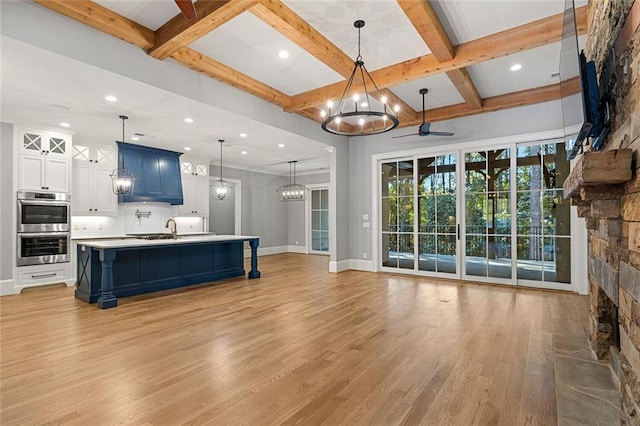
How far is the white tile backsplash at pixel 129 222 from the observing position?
679 cm

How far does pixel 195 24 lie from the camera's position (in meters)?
3.17

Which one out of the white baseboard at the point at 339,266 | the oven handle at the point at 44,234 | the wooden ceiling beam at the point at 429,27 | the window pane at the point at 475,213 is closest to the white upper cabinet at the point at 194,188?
the oven handle at the point at 44,234

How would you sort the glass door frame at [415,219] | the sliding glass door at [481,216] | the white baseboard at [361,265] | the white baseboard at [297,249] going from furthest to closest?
1. the white baseboard at [297,249]
2. the white baseboard at [361,265]
3. the glass door frame at [415,219]
4. the sliding glass door at [481,216]

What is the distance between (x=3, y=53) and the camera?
10.4 feet

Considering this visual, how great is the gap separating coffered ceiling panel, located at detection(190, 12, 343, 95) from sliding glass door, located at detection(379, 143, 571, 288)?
2.97 metres

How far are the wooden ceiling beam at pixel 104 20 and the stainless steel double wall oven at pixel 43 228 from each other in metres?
3.84

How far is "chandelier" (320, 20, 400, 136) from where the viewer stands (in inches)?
139

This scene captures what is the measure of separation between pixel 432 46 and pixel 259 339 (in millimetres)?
3748

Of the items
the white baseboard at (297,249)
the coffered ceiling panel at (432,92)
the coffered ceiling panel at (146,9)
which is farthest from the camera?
the white baseboard at (297,249)

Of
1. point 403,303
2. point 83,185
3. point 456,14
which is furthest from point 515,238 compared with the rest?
point 83,185

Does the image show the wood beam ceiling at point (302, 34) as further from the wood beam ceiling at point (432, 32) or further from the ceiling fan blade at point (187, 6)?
the ceiling fan blade at point (187, 6)

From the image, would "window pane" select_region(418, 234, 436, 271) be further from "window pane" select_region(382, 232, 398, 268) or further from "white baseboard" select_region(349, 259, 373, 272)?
"white baseboard" select_region(349, 259, 373, 272)

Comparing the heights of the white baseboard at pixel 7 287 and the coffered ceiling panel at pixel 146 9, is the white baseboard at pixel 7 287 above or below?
below

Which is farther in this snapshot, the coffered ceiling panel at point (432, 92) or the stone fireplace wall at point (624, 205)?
the coffered ceiling panel at point (432, 92)
